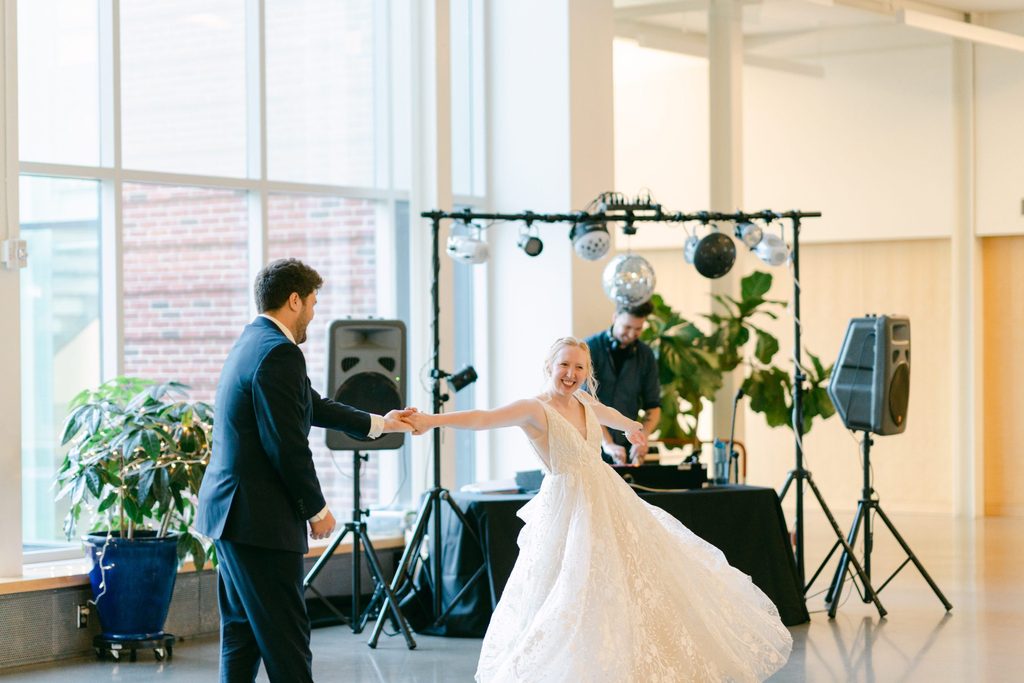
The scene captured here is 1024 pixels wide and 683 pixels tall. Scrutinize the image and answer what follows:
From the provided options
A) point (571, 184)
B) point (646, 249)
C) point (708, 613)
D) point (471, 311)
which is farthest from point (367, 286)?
point (646, 249)

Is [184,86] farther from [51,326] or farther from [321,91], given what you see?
[51,326]

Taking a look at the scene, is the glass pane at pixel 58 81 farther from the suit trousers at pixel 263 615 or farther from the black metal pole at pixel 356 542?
the suit trousers at pixel 263 615

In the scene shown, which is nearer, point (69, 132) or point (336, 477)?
point (69, 132)

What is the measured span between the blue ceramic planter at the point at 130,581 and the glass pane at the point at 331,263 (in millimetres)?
1738

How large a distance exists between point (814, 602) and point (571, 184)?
9.68 feet

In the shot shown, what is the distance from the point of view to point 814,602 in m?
7.96

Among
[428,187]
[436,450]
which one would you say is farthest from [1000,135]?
[436,450]

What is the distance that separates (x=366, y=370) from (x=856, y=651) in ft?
9.01

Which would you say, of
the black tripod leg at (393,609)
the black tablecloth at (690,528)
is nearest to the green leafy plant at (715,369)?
the black tablecloth at (690,528)

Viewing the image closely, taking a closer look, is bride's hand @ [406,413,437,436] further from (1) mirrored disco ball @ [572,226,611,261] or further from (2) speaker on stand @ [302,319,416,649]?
(1) mirrored disco ball @ [572,226,611,261]

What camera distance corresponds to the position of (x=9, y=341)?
672 cm

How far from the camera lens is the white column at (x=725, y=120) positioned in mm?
10414

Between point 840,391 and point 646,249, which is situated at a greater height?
point 646,249

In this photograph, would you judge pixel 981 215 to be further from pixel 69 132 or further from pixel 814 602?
pixel 69 132
